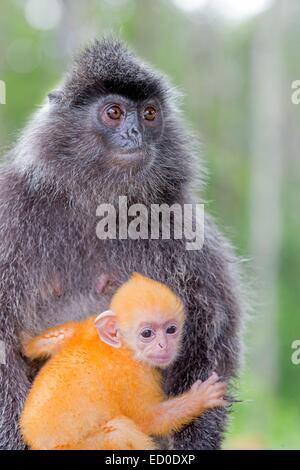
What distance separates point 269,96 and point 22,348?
17834mm

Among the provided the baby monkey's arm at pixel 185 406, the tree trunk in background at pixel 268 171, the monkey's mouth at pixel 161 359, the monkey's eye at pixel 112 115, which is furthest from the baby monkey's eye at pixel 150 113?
the tree trunk in background at pixel 268 171

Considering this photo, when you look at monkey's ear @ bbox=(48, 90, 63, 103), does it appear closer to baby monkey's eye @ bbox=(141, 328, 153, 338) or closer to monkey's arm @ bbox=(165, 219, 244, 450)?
monkey's arm @ bbox=(165, 219, 244, 450)

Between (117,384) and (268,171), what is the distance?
52.8ft

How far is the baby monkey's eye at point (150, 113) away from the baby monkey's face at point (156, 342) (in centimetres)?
132

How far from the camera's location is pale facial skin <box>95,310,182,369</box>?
4145 mm

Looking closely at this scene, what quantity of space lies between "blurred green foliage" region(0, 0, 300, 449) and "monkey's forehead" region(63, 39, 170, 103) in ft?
32.9

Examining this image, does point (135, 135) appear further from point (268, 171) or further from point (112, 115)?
point (268, 171)

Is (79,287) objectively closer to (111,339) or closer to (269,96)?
(111,339)

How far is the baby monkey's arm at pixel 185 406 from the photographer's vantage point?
427cm

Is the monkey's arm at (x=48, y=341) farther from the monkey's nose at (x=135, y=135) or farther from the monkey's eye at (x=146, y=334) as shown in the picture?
the monkey's nose at (x=135, y=135)

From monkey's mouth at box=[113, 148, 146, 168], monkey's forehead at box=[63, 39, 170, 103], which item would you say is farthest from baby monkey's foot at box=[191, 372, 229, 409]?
monkey's forehead at box=[63, 39, 170, 103]

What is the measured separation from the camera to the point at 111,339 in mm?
4156

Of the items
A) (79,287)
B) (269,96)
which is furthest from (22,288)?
(269,96)

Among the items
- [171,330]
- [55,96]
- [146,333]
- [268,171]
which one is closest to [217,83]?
[268,171]
